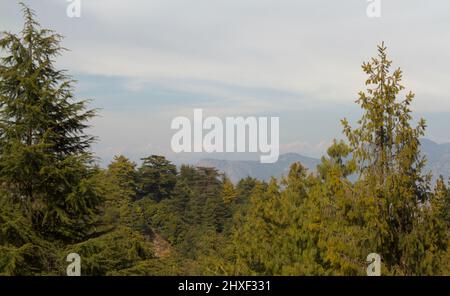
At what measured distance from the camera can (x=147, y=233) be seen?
62.4m

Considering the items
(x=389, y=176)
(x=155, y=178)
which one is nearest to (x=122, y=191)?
(x=389, y=176)

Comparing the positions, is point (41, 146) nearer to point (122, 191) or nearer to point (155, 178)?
point (122, 191)

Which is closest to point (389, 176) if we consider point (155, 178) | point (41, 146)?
point (41, 146)

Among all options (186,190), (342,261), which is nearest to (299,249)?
(342,261)

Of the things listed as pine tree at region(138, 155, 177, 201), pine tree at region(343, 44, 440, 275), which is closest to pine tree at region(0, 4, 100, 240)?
pine tree at region(343, 44, 440, 275)

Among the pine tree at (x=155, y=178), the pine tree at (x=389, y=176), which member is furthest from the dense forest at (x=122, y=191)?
the pine tree at (x=155, y=178)

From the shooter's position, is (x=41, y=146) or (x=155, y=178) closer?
(x=41, y=146)

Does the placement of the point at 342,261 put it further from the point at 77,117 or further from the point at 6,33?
the point at 6,33

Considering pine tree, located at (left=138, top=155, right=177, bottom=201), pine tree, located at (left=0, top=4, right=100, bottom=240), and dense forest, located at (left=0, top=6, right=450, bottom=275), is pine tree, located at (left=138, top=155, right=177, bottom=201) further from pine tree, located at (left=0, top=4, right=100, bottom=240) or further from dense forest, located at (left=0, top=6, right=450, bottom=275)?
pine tree, located at (left=0, top=4, right=100, bottom=240)

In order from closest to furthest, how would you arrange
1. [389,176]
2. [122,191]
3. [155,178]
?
[389,176]
[122,191]
[155,178]

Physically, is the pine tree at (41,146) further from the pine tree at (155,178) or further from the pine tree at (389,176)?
the pine tree at (155,178)

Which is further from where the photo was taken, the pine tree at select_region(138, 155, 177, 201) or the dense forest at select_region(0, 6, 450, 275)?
the pine tree at select_region(138, 155, 177, 201)

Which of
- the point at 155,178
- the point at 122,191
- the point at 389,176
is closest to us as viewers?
the point at 389,176

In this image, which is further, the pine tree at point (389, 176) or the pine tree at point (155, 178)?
the pine tree at point (155, 178)
